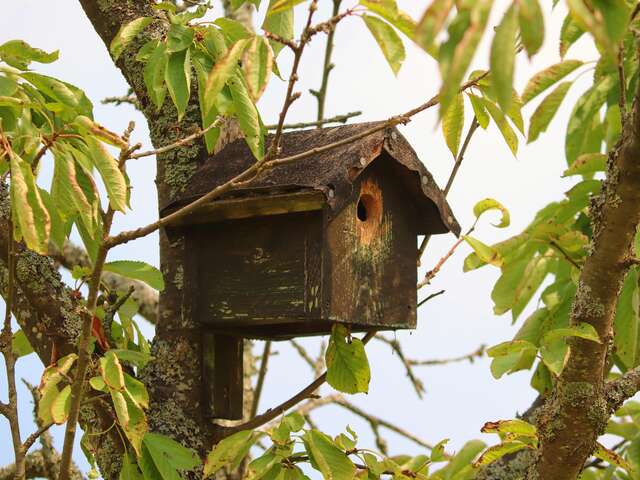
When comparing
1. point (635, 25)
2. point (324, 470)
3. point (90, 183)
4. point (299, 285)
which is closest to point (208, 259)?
point (299, 285)

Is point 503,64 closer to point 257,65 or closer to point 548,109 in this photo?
point 257,65

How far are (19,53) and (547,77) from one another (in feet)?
4.46

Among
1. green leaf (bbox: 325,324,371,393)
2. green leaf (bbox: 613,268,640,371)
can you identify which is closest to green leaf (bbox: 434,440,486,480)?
green leaf (bbox: 325,324,371,393)

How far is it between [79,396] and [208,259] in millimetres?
758

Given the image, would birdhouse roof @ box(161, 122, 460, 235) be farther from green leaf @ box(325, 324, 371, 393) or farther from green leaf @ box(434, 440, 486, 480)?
green leaf @ box(434, 440, 486, 480)

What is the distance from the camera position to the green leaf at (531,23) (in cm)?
104

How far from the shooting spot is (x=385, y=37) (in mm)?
1726

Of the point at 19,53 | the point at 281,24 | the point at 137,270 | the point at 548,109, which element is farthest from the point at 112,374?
the point at 548,109

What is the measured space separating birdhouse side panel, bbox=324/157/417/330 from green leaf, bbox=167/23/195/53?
55 centimetres

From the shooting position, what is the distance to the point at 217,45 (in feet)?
7.27

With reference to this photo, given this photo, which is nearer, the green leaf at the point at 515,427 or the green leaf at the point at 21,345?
the green leaf at the point at 515,427

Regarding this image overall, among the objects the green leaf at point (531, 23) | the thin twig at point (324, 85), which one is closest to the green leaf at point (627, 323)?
the thin twig at point (324, 85)

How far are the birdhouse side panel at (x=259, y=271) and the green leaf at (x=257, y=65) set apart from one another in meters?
0.84

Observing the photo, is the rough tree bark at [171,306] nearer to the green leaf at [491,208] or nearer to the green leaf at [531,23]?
the green leaf at [491,208]
